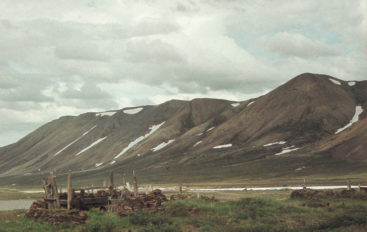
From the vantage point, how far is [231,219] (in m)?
29.3

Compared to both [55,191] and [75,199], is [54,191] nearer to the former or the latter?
[55,191]

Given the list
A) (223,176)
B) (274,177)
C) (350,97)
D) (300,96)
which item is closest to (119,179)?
(223,176)

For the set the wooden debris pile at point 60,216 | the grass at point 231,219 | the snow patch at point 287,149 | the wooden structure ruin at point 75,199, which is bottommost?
the grass at point 231,219

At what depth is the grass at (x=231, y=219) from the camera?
2572 centimetres

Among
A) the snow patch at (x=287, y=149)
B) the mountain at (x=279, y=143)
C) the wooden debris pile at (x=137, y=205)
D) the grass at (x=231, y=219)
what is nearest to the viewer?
the grass at (x=231, y=219)

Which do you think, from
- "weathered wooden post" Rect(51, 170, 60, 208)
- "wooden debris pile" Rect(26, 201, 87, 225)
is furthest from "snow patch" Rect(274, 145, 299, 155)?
"wooden debris pile" Rect(26, 201, 87, 225)

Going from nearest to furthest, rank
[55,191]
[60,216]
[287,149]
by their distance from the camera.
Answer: [60,216] → [55,191] → [287,149]

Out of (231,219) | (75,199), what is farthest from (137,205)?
(231,219)

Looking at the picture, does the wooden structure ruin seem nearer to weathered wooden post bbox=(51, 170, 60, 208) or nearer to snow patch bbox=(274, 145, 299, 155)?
weathered wooden post bbox=(51, 170, 60, 208)

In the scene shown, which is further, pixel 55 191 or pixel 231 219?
pixel 55 191

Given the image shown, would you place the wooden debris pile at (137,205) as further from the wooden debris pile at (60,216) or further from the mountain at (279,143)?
the mountain at (279,143)

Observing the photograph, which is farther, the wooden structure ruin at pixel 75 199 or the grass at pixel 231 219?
the wooden structure ruin at pixel 75 199

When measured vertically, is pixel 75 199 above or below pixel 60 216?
above

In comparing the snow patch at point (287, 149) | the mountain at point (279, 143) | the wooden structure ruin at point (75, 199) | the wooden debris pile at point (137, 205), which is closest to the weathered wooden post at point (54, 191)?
the wooden structure ruin at point (75, 199)
